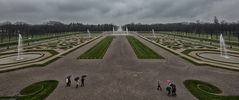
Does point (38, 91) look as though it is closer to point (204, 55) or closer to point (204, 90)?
point (204, 90)

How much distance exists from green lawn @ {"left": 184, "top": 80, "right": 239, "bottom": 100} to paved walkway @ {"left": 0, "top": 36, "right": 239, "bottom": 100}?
0.70 metres

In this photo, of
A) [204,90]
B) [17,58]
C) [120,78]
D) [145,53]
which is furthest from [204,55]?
[17,58]

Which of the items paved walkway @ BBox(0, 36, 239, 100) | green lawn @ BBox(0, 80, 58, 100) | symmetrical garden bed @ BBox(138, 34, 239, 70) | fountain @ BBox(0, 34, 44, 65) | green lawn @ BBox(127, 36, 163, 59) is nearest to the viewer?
green lawn @ BBox(0, 80, 58, 100)

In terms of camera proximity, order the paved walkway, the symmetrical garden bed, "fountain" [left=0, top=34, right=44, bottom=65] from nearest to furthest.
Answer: the paved walkway, the symmetrical garden bed, "fountain" [left=0, top=34, right=44, bottom=65]

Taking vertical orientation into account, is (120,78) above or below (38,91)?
above

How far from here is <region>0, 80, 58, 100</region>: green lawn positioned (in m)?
16.9

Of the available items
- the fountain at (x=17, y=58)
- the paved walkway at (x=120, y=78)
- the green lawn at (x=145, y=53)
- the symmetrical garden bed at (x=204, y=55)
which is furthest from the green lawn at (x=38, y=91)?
the symmetrical garden bed at (x=204, y=55)

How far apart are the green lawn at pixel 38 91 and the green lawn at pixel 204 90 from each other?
14.9m

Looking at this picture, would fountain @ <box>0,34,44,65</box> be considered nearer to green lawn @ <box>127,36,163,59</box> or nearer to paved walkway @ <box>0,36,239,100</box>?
paved walkway @ <box>0,36,239,100</box>

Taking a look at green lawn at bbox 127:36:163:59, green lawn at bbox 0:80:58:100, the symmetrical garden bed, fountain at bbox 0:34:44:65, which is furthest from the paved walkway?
fountain at bbox 0:34:44:65

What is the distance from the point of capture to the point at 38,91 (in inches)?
728

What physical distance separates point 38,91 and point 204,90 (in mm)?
17533

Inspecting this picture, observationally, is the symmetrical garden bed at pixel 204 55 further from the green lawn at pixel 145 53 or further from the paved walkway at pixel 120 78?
the green lawn at pixel 145 53

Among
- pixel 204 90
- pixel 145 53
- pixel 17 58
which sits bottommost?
pixel 204 90
